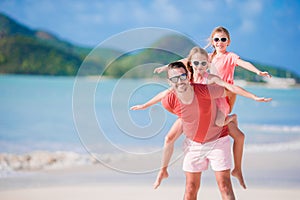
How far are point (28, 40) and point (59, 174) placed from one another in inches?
824

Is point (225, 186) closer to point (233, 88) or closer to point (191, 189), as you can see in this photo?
point (191, 189)

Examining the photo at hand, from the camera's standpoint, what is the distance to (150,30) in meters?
3.36

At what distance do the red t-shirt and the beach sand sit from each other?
1.98m

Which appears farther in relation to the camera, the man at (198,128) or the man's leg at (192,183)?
the man's leg at (192,183)

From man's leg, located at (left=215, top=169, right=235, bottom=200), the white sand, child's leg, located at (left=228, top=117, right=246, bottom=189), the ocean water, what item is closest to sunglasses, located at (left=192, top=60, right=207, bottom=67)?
the ocean water

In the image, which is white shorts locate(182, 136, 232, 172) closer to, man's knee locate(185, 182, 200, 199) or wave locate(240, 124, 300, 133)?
man's knee locate(185, 182, 200, 199)

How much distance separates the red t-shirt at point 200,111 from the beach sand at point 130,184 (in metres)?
1.98

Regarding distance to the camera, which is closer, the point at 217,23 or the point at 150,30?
the point at 150,30

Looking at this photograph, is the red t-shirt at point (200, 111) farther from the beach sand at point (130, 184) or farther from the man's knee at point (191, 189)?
the beach sand at point (130, 184)

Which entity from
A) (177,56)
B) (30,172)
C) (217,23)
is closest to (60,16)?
(217,23)

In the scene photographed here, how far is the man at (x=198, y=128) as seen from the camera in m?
3.23

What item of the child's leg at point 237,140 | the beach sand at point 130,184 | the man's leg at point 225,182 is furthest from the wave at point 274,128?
the man's leg at point 225,182

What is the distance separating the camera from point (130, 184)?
19.5 ft

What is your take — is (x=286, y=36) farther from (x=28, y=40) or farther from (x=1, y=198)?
(x=1, y=198)
